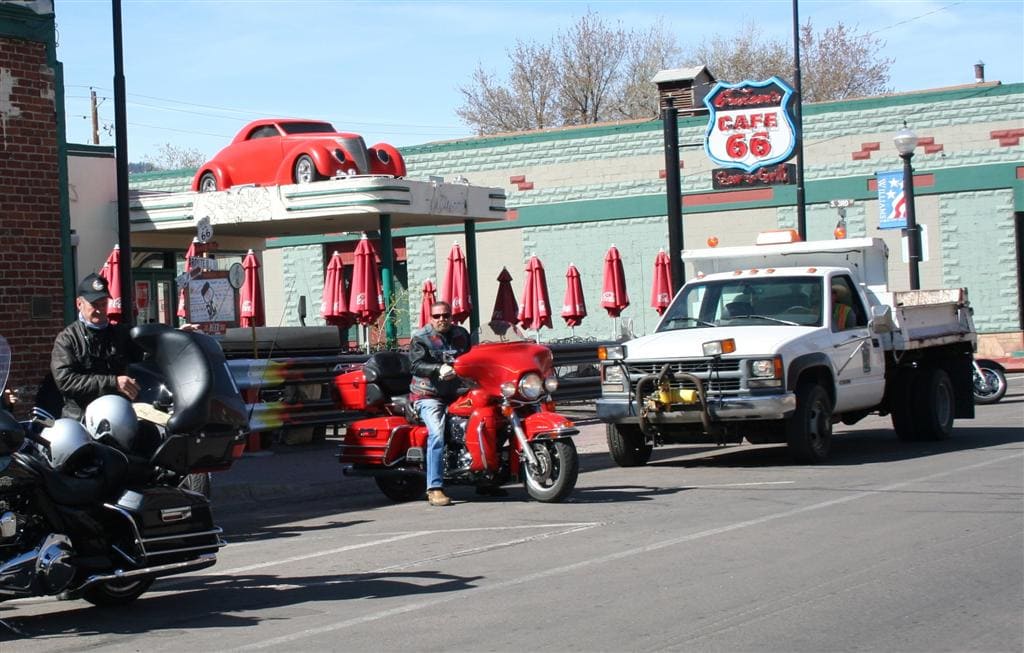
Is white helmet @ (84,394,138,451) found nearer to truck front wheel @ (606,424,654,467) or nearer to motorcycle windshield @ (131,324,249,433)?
motorcycle windshield @ (131,324,249,433)

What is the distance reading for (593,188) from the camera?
3744 centimetres

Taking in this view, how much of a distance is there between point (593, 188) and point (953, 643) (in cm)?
3142

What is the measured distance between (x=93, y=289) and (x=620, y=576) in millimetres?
3749

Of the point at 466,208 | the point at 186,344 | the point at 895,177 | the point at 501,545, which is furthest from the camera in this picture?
the point at 895,177

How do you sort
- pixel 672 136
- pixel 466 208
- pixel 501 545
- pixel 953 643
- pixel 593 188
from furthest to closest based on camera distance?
pixel 593 188 < pixel 466 208 < pixel 672 136 < pixel 501 545 < pixel 953 643

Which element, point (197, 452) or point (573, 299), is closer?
point (197, 452)

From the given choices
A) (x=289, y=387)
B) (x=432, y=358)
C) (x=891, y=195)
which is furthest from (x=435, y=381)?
(x=891, y=195)

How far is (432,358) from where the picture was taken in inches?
477

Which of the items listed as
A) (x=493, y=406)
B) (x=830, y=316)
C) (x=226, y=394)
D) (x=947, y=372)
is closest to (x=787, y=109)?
(x=947, y=372)

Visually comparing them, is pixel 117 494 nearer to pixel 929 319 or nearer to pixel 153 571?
pixel 153 571

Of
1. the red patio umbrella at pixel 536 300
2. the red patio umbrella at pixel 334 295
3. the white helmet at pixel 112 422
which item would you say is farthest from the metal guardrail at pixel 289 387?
the red patio umbrella at pixel 536 300

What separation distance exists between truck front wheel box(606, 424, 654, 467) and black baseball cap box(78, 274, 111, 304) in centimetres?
754

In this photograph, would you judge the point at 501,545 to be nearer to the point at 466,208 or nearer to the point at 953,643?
the point at 953,643

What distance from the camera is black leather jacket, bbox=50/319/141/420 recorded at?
8.30m
